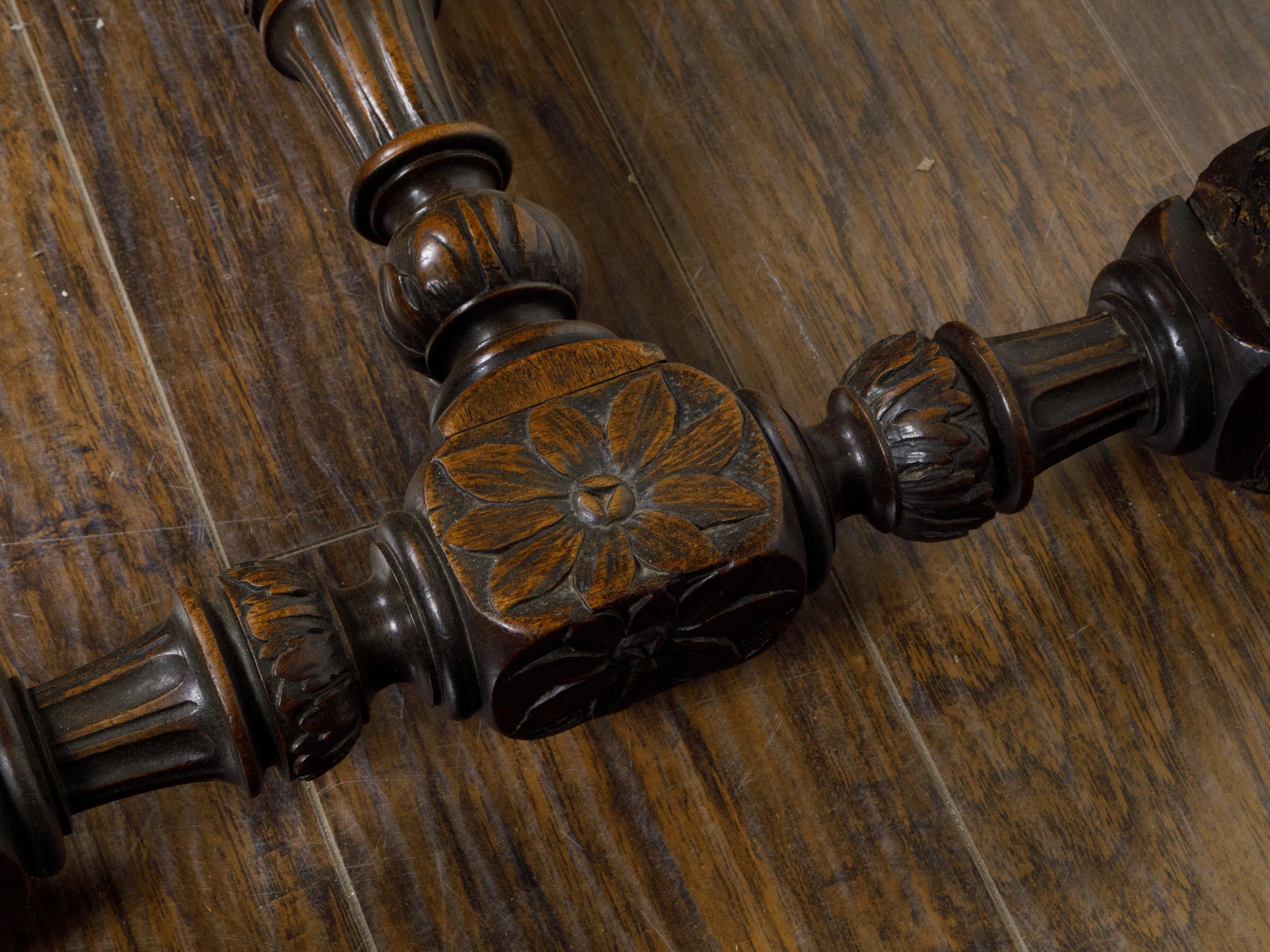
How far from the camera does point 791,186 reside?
106 cm

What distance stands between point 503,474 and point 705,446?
12cm

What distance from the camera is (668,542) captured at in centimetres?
70

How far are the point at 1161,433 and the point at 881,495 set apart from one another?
9.7 inches

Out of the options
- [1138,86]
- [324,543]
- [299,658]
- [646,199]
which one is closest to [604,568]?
[299,658]

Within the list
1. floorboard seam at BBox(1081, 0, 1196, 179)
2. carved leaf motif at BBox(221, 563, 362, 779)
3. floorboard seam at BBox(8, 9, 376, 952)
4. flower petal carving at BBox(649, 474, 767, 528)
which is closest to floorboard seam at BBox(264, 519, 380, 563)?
floorboard seam at BBox(8, 9, 376, 952)

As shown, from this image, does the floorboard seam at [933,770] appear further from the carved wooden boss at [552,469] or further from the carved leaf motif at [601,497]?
the carved leaf motif at [601,497]

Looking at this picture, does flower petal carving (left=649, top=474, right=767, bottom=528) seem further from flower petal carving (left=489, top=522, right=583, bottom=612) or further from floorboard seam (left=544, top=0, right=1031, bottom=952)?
floorboard seam (left=544, top=0, right=1031, bottom=952)

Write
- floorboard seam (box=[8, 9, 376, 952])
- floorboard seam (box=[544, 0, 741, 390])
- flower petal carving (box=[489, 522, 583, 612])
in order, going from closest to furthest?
flower petal carving (box=[489, 522, 583, 612]) → floorboard seam (box=[8, 9, 376, 952]) → floorboard seam (box=[544, 0, 741, 390])

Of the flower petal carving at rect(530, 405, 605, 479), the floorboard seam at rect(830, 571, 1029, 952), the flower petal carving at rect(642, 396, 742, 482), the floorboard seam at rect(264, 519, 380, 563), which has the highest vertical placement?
the flower petal carving at rect(530, 405, 605, 479)

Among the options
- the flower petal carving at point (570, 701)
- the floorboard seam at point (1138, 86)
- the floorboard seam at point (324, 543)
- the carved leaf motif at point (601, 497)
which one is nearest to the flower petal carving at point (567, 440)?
the carved leaf motif at point (601, 497)

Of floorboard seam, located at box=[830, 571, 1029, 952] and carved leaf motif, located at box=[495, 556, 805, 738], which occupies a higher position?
carved leaf motif, located at box=[495, 556, 805, 738]

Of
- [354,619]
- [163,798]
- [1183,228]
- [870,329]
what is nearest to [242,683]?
[354,619]

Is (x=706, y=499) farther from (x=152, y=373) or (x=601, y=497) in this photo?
(x=152, y=373)

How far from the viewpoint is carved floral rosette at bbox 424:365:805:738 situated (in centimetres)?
69
